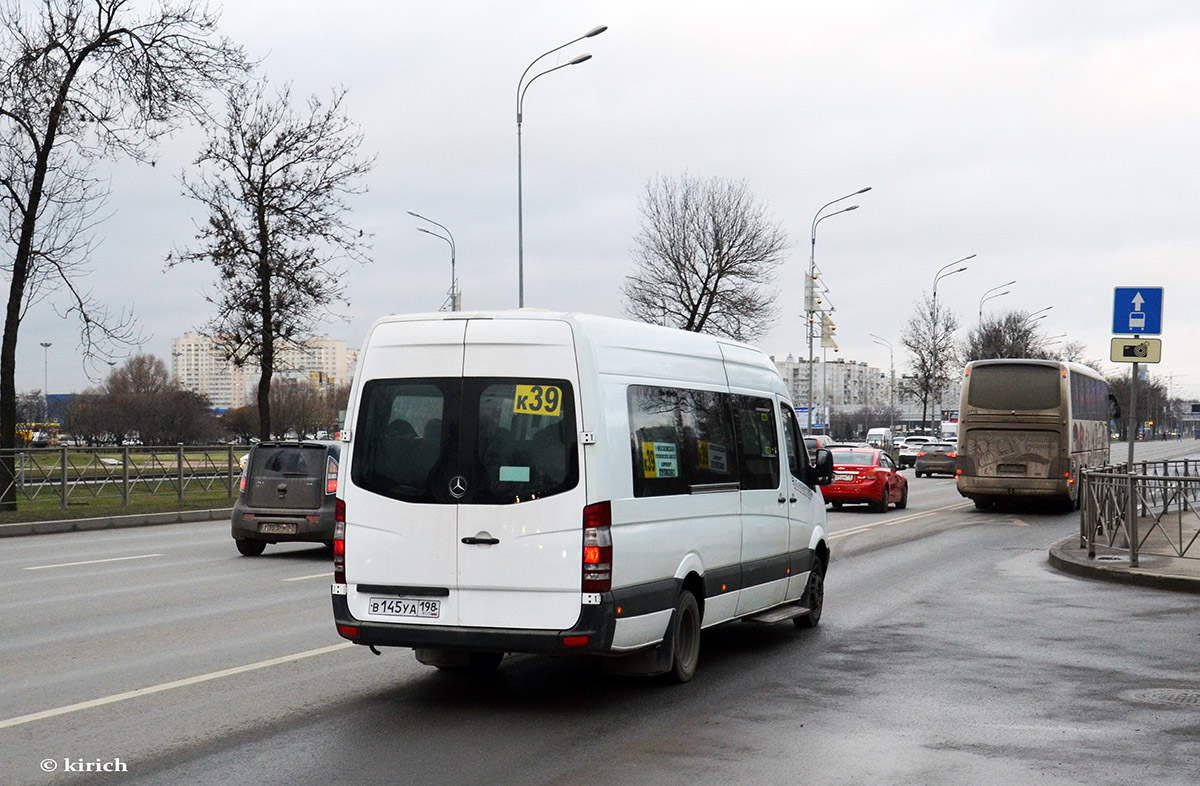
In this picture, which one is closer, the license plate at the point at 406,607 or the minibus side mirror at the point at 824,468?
the license plate at the point at 406,607

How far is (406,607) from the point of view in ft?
24.1

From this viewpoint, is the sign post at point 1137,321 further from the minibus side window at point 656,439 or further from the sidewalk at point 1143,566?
the minibus side window at point 656,439

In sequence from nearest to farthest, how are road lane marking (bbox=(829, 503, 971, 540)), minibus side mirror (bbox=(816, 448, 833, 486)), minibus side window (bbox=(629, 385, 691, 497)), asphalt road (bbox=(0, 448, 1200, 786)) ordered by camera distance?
asphalt road (bbox=(0, 448, 1200, 786)) < minibus side window (bbox=(629, 385, 691, 497)) < minibus side mirror (bbox=(816, 448, 833, 486)) < road lane marking (bbox=(829, 503, 971, 540))

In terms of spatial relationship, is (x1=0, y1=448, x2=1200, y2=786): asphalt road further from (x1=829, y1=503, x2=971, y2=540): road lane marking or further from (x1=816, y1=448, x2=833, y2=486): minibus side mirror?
(x1=829, y1=503, x2=971, y2=540): road lane marking

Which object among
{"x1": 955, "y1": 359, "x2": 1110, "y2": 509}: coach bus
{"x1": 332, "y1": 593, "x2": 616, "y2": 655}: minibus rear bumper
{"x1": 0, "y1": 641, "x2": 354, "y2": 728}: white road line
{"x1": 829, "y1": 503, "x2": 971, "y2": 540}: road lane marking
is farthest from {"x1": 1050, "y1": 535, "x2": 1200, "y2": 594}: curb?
{"x1": 955, "y1": 359, "x2": 1110, "y2": 509}: coach bus

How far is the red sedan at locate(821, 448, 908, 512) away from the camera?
28.2 metres

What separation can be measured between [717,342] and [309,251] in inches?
999

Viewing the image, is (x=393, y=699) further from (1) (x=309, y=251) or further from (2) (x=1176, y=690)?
(1) (x=309, y=251)

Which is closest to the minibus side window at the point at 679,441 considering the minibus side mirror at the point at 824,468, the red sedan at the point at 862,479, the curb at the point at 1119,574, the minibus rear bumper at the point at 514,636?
the minibus rear bumper at the point at 514,636

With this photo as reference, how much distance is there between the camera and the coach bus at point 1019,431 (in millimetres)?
27078

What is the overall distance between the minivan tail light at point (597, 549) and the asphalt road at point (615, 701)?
2.60 feet

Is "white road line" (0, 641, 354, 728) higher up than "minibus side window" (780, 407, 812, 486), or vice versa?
"minibus side window" (780, 407, 812, 486)

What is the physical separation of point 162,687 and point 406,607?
69.5 inches

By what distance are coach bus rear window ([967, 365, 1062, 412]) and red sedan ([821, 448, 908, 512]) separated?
8.16 feet
